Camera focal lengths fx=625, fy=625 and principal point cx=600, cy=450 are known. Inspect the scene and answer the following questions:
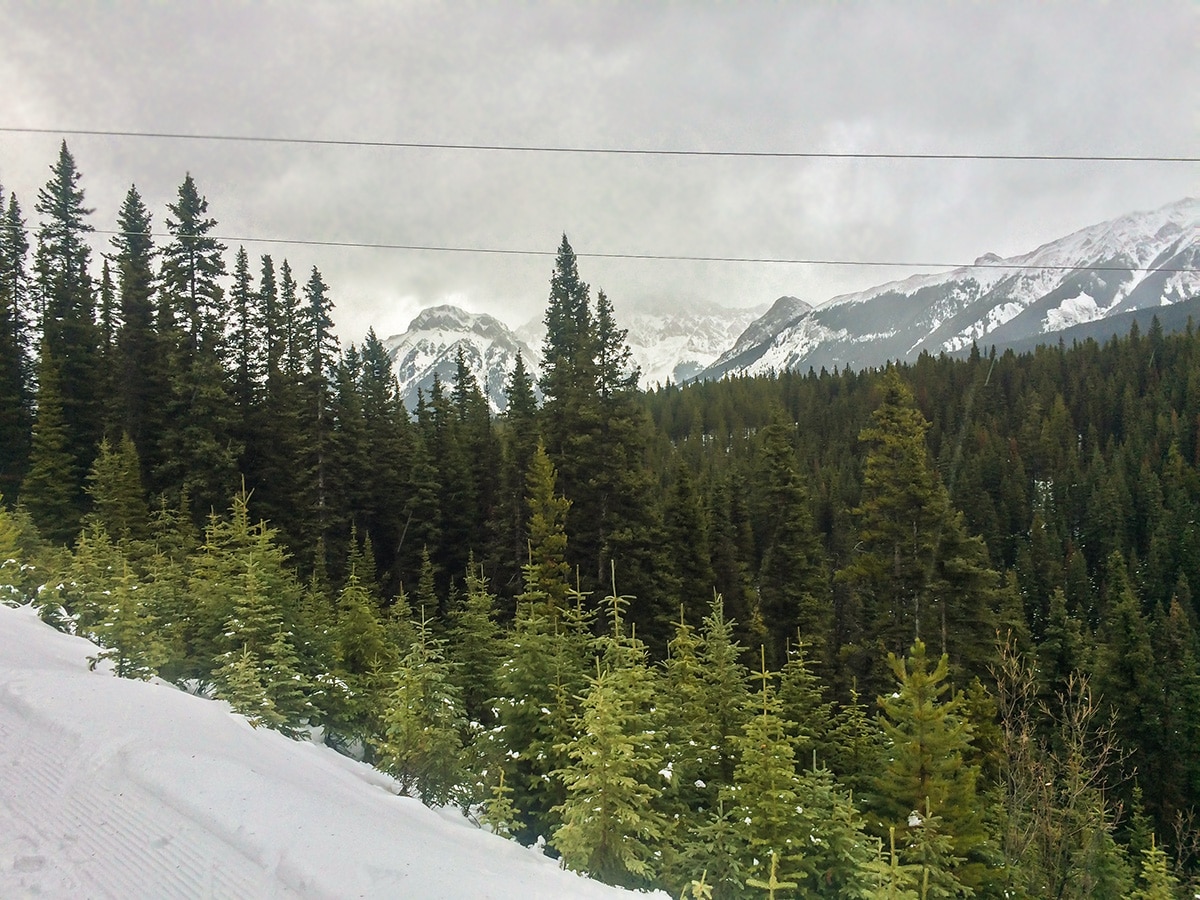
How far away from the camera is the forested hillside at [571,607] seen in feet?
26.2

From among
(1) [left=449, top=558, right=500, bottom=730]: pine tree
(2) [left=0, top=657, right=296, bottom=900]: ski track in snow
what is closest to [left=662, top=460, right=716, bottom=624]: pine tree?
(1) [left=449, top=558, right=500, bottom=730]: pine tree

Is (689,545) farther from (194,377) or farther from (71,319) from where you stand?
(71,319)

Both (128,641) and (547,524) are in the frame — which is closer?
(128,641)

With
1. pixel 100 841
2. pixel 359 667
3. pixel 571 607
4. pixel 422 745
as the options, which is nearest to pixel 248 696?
pixel 422 745

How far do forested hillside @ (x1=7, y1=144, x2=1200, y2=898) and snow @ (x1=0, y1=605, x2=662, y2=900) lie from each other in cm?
185

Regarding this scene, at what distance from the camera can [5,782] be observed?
14.4 ft

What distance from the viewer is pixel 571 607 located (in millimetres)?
25484

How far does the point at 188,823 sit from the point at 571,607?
21660 mm

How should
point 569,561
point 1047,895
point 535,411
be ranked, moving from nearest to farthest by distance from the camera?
point 1047,895
point 569,561
point 535,411

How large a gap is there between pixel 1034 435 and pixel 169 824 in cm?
12954

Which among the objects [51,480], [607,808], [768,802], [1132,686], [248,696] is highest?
[51,480]

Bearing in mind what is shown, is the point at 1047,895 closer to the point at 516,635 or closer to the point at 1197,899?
the point at 516,635

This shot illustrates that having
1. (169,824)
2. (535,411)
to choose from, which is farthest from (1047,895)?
(535,411)

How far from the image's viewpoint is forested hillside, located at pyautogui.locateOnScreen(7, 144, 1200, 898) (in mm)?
7977
